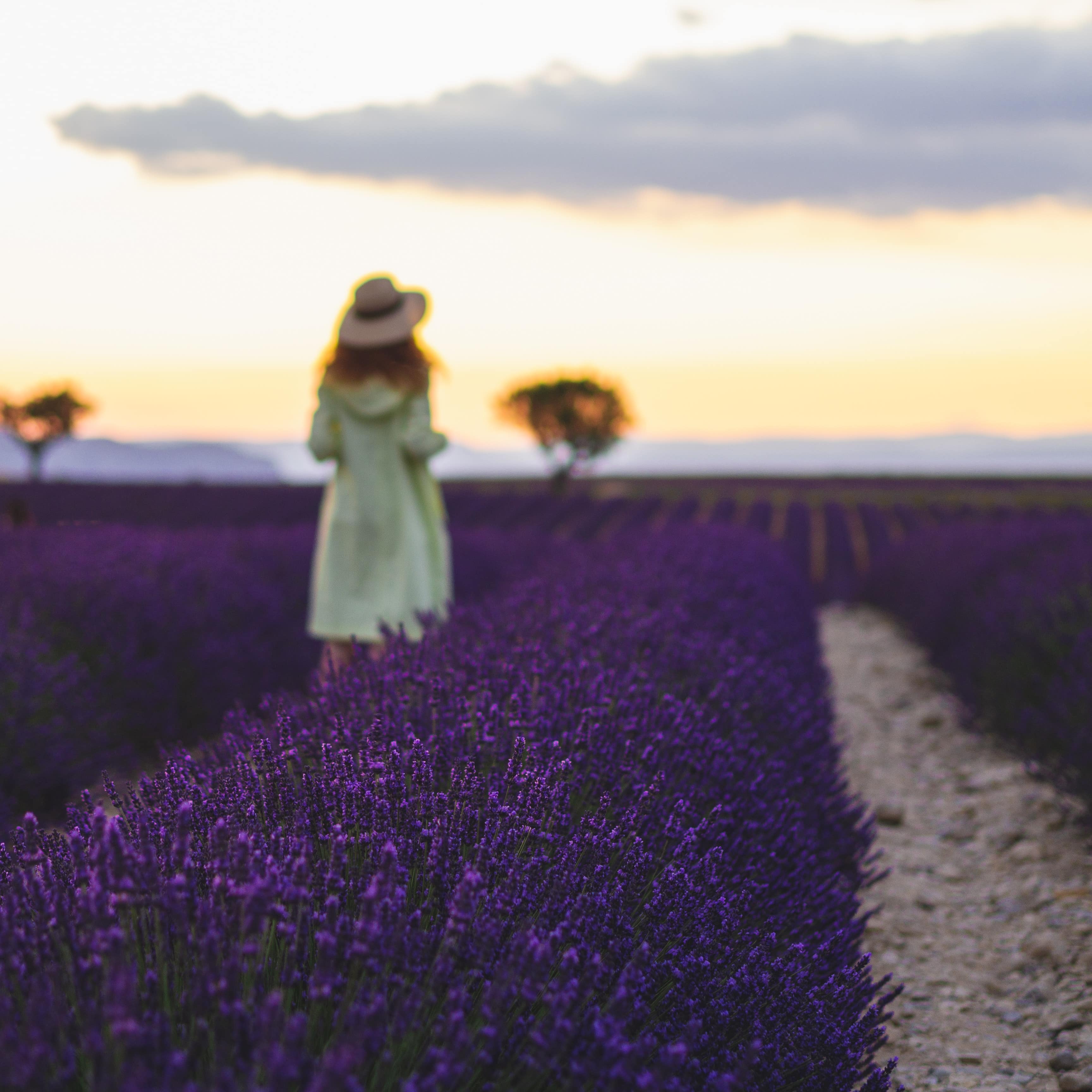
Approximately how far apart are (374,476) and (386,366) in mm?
537

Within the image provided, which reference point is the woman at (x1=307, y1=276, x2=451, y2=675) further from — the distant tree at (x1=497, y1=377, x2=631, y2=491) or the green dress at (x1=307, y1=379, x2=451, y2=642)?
the distant tree at (x1=497, y1=377, x2=631, y2=491)

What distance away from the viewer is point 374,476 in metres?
4.84

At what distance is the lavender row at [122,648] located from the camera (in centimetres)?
384

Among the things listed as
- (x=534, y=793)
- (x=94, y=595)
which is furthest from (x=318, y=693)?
(x=94, y=595)

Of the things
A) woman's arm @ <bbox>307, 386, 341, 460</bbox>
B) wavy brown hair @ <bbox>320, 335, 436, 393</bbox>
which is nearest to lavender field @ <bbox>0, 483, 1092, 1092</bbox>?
wavy brown hair @ <bbox>320, 335, 436, 393</bbox>

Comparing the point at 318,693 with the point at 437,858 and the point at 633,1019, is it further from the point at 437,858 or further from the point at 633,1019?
the point at 633,1019

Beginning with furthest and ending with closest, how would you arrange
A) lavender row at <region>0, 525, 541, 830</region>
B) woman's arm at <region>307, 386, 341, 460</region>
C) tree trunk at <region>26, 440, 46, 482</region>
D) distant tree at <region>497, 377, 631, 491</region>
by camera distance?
tree trunk at <region>26, 440, 46, 482</region> < distant tree at <region>497, 377, 631, 491</region> < woman's arm at <region>307, 386, 341, 460</region> < lavender row at <region>0, 525, 541, 830</region>

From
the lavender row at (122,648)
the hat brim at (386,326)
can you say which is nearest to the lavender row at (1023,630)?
the hat brim at (386,326)

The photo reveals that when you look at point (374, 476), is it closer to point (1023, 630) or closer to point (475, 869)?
point (1023, 630)

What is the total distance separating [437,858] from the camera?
57.3 inches

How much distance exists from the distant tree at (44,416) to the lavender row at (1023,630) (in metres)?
34.4

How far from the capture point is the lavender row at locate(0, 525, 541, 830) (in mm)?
3836

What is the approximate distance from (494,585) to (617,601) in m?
4.14

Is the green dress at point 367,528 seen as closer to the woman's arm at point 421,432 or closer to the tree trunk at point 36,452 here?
the woman's arm at point 421,432
